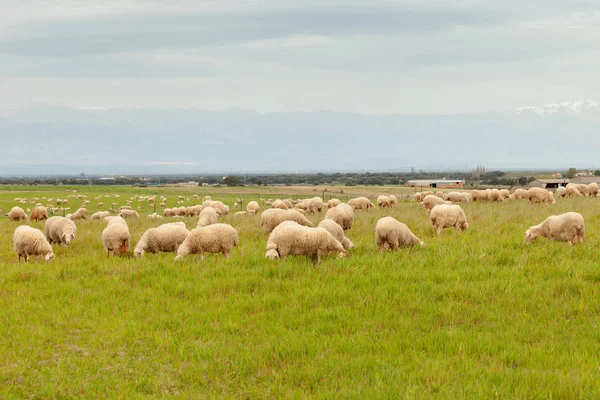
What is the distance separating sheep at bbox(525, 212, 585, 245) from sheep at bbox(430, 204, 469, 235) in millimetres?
3097

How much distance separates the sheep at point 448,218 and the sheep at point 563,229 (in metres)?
3.10

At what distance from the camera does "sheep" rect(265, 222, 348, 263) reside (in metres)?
12.0

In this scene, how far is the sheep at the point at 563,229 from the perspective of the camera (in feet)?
41.9

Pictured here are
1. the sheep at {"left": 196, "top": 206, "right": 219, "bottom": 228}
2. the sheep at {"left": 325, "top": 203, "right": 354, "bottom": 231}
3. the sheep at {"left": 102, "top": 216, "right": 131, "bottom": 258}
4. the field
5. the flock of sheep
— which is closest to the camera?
the field

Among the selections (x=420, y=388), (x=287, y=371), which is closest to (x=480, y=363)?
(x=420, y=388)

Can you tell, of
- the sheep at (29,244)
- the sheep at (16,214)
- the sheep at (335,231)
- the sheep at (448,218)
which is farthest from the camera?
the sheep at (16,214)

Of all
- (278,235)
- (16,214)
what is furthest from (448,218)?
(16,214)

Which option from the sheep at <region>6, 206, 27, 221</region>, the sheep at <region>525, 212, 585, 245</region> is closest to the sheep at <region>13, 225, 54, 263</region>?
the sheep at <region>525, 212, 585, 245</region>

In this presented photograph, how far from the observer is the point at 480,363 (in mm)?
6305

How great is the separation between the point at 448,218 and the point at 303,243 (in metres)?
6.61

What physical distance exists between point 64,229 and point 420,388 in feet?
51.4

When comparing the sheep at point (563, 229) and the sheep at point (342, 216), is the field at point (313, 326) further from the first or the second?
the sheep at point (342, 216)

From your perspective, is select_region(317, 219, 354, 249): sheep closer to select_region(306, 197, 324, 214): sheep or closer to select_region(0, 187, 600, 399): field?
select_region(0, 187, 600, 399): field

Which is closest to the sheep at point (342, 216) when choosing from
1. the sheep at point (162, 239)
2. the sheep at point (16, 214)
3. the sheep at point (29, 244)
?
the sheep at point (162, 239)
